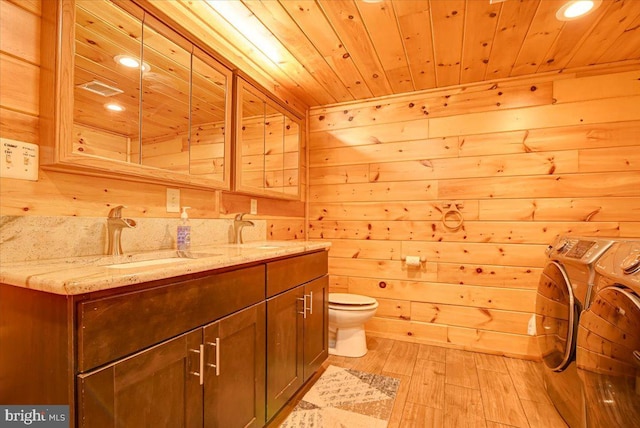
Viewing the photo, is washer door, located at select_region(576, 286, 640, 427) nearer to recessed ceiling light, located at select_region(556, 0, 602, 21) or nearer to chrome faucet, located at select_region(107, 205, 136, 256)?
recessed ceiling light, located at select_region(556, 0, 602, 21)

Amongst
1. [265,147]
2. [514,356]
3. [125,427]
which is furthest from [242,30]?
[514,356]

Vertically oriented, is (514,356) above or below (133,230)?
below

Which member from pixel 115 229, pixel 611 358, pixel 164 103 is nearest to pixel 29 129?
pixel 115 229

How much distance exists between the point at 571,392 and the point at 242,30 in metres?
2.52

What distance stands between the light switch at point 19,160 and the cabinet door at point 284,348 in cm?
101

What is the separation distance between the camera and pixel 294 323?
161 cm

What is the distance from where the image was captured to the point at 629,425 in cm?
91

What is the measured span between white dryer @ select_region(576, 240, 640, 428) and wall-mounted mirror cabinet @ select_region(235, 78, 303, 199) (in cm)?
180

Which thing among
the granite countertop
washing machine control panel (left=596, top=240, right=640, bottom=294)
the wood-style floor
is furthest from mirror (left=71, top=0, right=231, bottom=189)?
washing machine control panel (left=596, top=240, right=640, bottom=294)

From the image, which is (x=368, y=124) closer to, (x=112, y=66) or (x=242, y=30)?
(x=242, y=30)

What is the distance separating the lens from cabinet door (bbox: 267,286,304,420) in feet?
4.60

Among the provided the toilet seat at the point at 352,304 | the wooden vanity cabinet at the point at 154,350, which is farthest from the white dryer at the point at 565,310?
the wooden vanity cabinet at the point at 154,350

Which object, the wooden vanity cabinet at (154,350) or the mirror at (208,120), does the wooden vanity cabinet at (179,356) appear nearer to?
the wooden vanity cabinet at (154,350)

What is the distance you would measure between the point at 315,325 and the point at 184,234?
0.95 m
